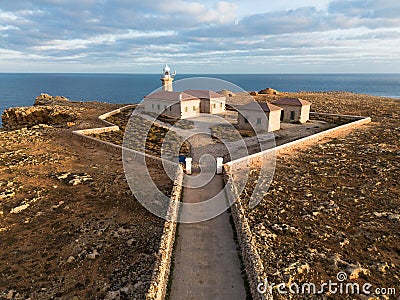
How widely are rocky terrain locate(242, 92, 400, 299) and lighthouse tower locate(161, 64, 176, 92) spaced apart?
83.1 feet

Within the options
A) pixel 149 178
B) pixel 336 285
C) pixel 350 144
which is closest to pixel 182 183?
pixel 149 178

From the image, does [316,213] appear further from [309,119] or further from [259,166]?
[309,119]

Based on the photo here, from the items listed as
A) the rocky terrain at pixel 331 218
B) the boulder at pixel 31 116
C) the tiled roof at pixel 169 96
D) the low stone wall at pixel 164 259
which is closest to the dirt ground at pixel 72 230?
the low stone wall at pixel 164 259

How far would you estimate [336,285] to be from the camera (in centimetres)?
940

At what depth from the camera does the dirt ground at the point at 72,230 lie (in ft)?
30.8

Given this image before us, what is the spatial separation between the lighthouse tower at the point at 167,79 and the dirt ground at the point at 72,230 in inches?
911

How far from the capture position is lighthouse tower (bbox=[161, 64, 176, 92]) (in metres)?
41.3

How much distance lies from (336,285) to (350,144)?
65.4 ft

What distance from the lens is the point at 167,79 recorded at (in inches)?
1636

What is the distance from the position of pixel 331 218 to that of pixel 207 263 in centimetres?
762

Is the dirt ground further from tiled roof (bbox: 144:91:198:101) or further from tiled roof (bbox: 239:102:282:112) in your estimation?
tiled roof (bbox: 144:91:198:101)

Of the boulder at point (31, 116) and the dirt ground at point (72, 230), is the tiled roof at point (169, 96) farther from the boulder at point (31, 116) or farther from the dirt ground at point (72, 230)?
the dirt ground at point (72, 230)

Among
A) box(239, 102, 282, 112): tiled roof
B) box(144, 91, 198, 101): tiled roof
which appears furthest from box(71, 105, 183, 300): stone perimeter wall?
box(144, 91, 198, 101): tiled roof

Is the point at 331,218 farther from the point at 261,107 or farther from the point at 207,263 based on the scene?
the point at 261,107
